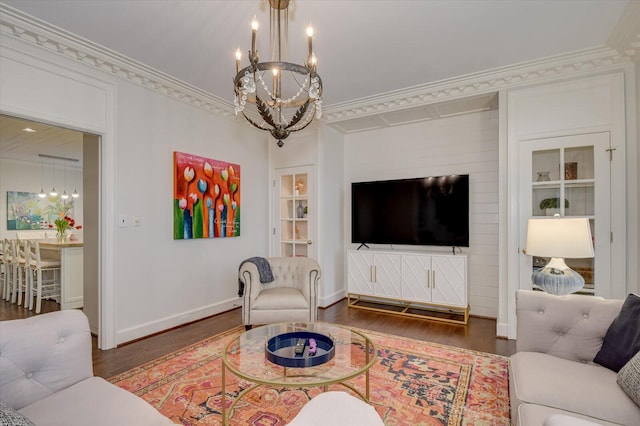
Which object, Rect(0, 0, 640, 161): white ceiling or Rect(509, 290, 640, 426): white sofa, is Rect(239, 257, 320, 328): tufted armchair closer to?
Rect(509, 290, 640, 426): white sofa

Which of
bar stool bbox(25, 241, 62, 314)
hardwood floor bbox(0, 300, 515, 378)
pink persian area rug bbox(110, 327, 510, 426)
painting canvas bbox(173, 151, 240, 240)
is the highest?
painting canvas bbox(173, 151, 240, 240)

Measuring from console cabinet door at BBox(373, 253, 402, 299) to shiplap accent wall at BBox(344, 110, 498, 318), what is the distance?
37 centimetres

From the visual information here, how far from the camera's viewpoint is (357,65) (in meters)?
3.27

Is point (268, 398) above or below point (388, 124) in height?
below

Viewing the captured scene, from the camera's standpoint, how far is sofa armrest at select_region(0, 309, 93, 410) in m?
1.39

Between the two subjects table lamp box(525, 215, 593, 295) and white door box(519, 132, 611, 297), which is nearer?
table lamp box(525, 215, 593, 295)

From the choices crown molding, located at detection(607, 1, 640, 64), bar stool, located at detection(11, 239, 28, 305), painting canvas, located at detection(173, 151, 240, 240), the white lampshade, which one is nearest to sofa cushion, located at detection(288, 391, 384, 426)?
the white lampshade

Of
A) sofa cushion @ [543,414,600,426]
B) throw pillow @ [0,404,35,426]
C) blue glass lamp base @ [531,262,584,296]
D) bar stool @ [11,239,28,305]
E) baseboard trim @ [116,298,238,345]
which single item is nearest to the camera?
throw pillow @ [0,404,35,426]

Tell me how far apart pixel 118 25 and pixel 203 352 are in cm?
282

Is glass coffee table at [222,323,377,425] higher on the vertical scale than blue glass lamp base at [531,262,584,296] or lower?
lower

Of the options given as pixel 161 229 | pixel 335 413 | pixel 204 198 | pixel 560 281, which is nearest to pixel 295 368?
pixel 335 413

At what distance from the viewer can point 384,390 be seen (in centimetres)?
227

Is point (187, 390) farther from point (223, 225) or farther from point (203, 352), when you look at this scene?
point (223, 225)

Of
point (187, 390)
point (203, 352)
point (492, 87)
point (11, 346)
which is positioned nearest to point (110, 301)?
point (203, 352)
